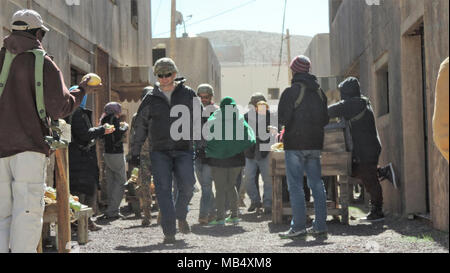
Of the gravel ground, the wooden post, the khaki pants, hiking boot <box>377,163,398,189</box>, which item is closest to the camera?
the khaki pants

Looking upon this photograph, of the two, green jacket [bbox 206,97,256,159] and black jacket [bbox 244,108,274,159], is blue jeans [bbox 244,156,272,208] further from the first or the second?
green jacket [bbox 206,97,256,159]

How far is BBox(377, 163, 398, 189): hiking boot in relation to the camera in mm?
8671

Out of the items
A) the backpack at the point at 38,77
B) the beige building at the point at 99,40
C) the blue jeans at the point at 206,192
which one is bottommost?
the blue jeans at the point at 206,192

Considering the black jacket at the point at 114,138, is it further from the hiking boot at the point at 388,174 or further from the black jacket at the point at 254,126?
the hiking boot at the point at 388,174

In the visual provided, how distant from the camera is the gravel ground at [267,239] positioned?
5.82 m

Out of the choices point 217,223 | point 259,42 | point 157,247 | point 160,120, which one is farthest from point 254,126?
point 259,42

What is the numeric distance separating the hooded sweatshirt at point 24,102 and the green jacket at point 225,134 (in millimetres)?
3890

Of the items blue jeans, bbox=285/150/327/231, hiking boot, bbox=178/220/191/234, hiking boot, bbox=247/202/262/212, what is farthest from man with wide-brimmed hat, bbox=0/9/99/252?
hiking boot, bbox=247/202/262/212

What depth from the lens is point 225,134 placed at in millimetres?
8266

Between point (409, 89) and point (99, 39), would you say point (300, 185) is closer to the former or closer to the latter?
point (409, 89)

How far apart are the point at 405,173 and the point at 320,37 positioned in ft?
89.2

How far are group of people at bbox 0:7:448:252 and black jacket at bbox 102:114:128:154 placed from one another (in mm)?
15

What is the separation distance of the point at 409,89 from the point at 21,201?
5592 mm

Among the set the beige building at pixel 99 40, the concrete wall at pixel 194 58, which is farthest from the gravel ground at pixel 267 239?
the concrete wall at pixel 194 58
